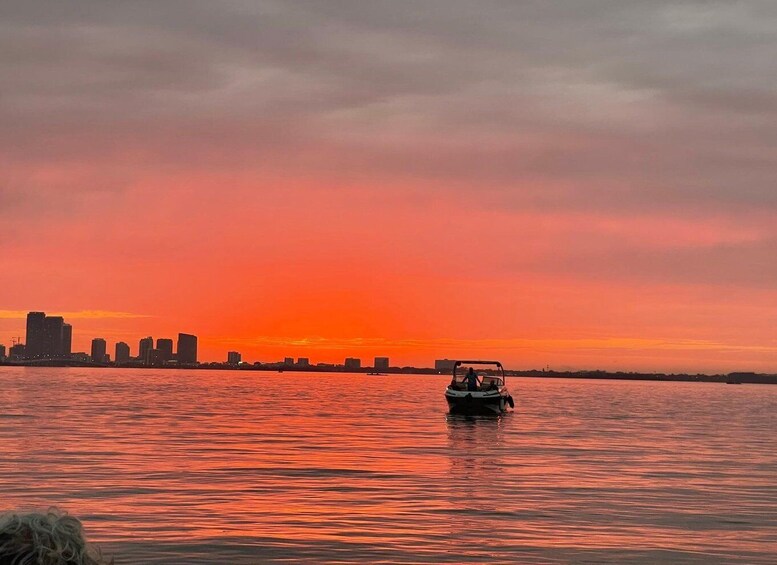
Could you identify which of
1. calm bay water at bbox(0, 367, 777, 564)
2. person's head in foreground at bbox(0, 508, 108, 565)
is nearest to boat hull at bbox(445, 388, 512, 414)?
calm bay water at bbox(0, 367, 777, 564)

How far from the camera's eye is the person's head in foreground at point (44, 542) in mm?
2908

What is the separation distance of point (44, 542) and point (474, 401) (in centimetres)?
6739

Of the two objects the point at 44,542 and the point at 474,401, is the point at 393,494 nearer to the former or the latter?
the point at 44,542

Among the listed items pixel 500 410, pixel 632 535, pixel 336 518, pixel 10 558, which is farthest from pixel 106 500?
pixel 500 410

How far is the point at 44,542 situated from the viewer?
2.94m

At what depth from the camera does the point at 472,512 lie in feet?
78.1

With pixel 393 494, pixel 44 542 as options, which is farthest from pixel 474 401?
pixel 44 542

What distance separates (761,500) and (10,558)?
1095 inches

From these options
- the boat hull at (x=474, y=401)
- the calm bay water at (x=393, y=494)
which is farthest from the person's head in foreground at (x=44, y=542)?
the boat hull at (x=474, y=401)

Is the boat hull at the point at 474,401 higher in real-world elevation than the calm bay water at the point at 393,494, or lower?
higher

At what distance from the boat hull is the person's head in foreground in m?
66.6

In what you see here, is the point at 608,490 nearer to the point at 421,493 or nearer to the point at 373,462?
the point at 421,493

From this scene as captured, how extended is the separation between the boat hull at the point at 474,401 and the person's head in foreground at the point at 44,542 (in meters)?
66.6

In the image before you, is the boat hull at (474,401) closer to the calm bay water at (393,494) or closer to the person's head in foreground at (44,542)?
the calm bay water at (393,494)
